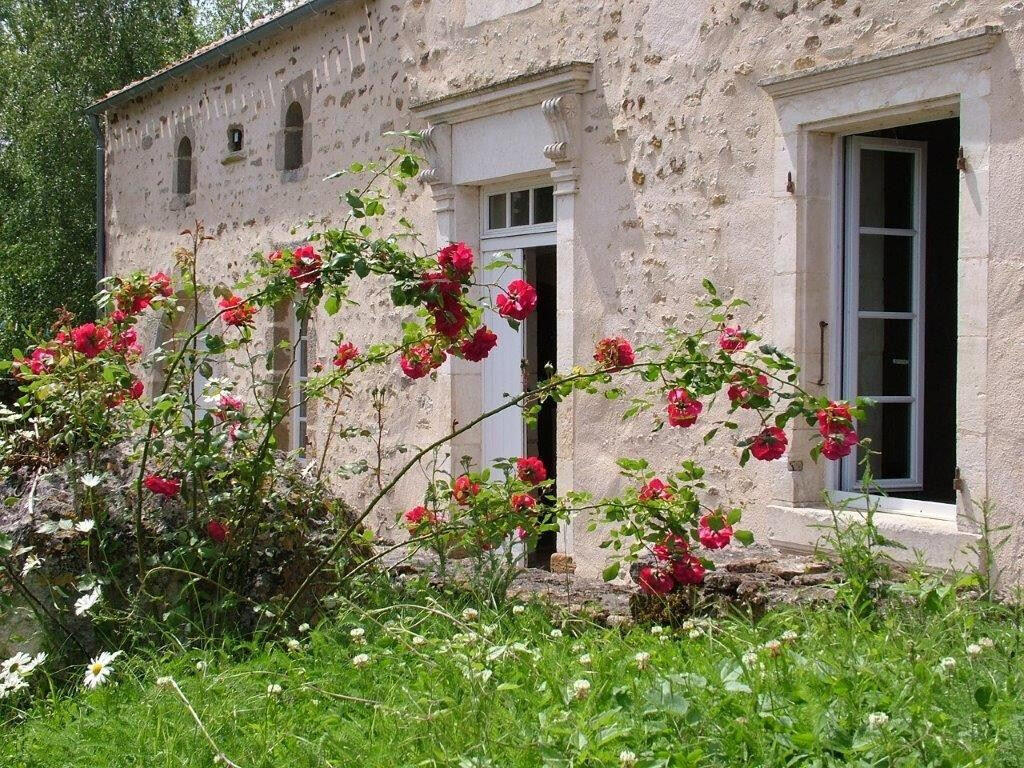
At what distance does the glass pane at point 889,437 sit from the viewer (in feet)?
19.0

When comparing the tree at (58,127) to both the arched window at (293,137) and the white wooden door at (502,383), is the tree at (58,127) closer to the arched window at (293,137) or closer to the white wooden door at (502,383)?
the arched window at (293,137)

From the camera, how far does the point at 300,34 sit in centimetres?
1001

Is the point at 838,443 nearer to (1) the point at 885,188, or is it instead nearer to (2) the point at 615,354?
(2) the point at 615,354

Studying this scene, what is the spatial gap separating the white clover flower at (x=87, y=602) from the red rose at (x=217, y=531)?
0.47 m

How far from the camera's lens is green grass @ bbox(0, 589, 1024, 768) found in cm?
274

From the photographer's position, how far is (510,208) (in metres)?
8.02

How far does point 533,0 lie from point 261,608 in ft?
13.9

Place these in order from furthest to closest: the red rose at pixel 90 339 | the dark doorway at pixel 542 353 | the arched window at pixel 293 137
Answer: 1. the arched window at pixel 293 137
2. the dark doorway at pixel 542 353
3. the red rose at pixel 90 339

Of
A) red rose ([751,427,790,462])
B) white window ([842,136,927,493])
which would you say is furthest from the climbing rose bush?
white window ([842,136,927,493])

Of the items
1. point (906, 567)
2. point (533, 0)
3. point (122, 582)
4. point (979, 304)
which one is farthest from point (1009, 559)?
point (533, 0)

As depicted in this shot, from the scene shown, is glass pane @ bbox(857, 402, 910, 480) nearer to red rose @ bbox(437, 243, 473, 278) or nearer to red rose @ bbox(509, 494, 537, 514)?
red rose @ bbox(509, 494, 537, 514)

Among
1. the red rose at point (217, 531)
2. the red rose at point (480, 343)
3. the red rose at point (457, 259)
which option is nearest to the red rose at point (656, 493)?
the red rose at point (480, 343)

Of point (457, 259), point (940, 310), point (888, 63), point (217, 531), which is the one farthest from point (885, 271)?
point (217, 531)

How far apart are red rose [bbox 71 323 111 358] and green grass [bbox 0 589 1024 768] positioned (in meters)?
1.21
